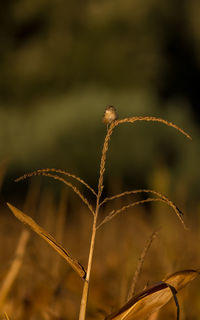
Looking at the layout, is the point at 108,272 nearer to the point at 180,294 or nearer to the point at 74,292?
the point at 74,292

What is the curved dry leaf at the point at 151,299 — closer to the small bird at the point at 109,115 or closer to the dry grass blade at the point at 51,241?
the dry grass blade at the point at 51,241

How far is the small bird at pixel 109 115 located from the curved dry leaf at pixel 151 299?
0.23 meters

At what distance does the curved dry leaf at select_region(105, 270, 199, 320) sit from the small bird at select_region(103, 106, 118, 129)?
0.23m

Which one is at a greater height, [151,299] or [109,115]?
[109,115]

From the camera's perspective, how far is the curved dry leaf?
1.96 ft

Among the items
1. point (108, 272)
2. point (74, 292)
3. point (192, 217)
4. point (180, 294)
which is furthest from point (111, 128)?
point (192, 217)

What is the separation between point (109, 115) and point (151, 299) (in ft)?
0.87

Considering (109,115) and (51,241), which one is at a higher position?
(109,115)

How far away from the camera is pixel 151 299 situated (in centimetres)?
62

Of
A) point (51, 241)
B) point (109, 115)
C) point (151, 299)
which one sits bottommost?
point (151, 299)

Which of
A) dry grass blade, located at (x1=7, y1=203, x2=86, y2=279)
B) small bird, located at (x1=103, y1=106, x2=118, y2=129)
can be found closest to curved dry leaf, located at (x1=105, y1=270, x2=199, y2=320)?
dry grass blade, located at (x1=7, y1=203, x2=86, y2=279)

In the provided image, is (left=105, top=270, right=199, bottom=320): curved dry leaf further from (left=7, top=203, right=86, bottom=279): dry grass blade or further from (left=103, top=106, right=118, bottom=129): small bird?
(left=103, top=106, right=118, bottom=129): small bird

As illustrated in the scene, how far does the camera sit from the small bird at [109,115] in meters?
0.59

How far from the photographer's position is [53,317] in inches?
42.3
